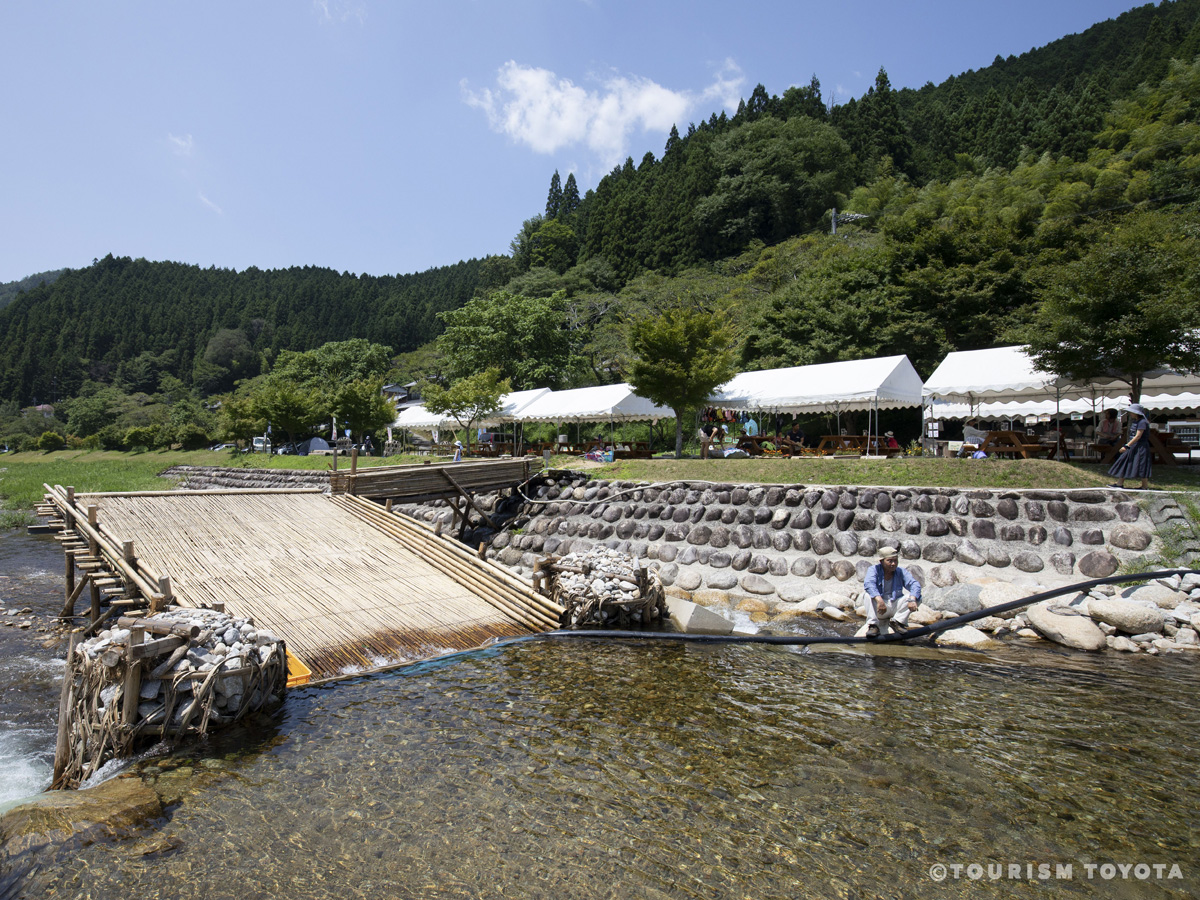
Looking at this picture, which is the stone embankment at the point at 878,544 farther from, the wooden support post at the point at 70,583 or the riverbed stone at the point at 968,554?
the wooden support post at the point at 70,583

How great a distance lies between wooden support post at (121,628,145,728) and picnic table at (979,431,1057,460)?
51.6ft

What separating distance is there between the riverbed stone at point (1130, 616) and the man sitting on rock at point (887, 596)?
2611 millimetres

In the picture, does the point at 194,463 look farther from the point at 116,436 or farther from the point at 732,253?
the point at 732,253

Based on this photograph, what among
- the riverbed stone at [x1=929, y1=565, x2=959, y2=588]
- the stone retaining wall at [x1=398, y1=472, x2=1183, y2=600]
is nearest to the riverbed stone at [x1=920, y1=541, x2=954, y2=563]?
the stone retaining wall at [x1=398, y1=472, x2=1183, y2=600]

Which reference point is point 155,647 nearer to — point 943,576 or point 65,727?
point 65,727

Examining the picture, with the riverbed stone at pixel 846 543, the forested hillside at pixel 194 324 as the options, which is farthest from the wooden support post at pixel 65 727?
the forested hillside at pixel 194 324

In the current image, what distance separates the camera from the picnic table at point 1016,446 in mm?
14281

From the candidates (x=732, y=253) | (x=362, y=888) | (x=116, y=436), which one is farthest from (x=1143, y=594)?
(x=116, y=436)

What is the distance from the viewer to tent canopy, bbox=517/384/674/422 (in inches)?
906

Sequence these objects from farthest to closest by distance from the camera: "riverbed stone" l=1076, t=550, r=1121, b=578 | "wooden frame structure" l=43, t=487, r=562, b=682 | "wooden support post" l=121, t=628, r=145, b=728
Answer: "riverbed stone" l=1076, t=550, r=1121, b=578, "wooden frame structure" l=43, t=487, r=562, b=682, "wooden support post" l=121, t=628, r=145, b=728

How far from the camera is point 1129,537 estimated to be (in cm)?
1002

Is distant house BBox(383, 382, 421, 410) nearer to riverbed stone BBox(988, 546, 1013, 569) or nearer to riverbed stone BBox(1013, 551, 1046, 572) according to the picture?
riverbed stone BBox(988, 546, 1013, 569)

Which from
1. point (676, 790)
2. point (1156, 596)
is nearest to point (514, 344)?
point (1156, 596)

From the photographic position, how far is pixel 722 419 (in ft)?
79.1
